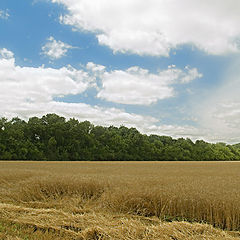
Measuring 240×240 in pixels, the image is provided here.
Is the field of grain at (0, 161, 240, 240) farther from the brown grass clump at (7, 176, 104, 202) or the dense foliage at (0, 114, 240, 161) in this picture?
the dense foliage at (0, 114, 240, 161)

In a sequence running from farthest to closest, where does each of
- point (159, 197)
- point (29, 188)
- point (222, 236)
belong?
point (29, 188) → point (159, 197) → point (222, 236)

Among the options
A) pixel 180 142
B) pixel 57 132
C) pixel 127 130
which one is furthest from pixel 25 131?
pixel 180 142

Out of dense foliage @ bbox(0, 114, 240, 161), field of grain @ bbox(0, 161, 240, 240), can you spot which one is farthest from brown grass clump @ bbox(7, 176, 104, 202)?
dense foliage @ bbox(0, 114, 240, 161)

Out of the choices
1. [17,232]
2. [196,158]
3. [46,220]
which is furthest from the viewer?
[196,158]

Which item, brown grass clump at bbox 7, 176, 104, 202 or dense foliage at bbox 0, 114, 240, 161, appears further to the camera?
dense foliage at bbox 0, 114, 240, 161

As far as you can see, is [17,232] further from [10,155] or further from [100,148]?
[100,148]

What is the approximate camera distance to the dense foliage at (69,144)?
40.4m

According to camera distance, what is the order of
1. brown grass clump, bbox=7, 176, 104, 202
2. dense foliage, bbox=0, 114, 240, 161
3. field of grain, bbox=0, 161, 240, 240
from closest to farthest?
field of grain, bbox=0, 161, 240, 240, brown grass clump, bbox=7, 176, 104, 202, dense foliage, bbox=0, 114, 240, 161

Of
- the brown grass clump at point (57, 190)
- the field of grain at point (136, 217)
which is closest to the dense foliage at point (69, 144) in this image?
the brown grass clump at point (57, 190)

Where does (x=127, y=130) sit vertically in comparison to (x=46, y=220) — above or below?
above

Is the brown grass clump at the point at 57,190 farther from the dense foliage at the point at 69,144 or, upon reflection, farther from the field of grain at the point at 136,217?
the dense foliage at the point at 69,144

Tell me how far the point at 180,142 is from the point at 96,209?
5854 centimetres

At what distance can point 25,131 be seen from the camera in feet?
144

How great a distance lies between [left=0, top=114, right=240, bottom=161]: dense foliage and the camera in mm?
40375
